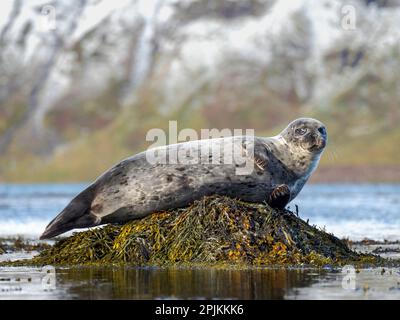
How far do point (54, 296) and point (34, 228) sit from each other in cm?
1873

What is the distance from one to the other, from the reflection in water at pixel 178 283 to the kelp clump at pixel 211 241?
2.99 ft

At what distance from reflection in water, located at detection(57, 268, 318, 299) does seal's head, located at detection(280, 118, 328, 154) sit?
383 cm

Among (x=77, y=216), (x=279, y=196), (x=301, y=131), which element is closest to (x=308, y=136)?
(x=301, y=131)

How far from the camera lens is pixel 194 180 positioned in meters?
17.4

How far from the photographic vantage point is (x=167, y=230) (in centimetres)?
1670

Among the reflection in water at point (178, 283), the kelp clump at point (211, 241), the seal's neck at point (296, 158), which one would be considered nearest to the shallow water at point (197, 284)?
the reflection in water at point (178, 283)

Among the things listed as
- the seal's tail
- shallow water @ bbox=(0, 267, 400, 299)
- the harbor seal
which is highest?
the harbor seal

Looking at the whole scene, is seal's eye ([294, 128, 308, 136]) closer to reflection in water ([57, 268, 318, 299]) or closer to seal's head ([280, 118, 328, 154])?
seal's head ([280, 118, 328, 154])

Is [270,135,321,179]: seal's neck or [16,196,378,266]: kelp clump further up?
[270,135,321,179]: seal's neck

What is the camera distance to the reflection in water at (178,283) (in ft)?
39.6

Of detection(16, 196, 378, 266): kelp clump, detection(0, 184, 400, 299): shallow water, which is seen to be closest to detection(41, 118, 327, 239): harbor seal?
detection(16, 196, 378, 266): kelp clump

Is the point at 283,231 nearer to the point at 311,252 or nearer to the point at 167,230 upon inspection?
the point at 311,252

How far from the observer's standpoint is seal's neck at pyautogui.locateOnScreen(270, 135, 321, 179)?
18.1 m
